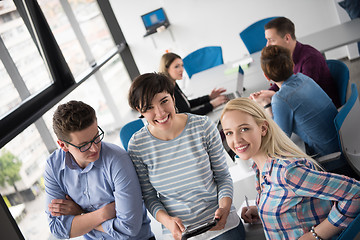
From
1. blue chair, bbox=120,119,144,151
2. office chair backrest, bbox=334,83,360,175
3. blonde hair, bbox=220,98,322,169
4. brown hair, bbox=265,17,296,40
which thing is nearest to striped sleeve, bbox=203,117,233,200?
blonde hair, bbox=220,98,322,169

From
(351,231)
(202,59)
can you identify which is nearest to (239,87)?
(202,59)

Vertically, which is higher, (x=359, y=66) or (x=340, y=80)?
(x=340, y=80)

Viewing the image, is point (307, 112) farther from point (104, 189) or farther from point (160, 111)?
point (104, 189)

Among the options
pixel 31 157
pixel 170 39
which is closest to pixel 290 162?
pixel 31 157

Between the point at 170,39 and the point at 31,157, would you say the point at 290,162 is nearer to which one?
the point at 31,157

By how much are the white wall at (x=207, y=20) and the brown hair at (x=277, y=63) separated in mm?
3989

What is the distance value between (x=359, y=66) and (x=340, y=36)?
1.86 meters

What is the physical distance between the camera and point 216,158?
1931mm

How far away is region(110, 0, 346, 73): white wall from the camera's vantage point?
20.1 feet

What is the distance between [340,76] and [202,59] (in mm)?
2603

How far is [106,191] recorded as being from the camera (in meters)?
1.90

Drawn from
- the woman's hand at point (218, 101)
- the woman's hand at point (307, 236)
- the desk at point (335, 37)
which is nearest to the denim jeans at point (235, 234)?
the woman's hand at point (307, 236)

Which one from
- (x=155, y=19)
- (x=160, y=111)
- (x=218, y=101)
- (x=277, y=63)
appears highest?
(x=155, y=19)

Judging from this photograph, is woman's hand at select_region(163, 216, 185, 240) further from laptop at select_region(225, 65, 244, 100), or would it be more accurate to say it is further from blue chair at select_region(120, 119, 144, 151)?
laptop at select_region(225, 65, 244, 100)
